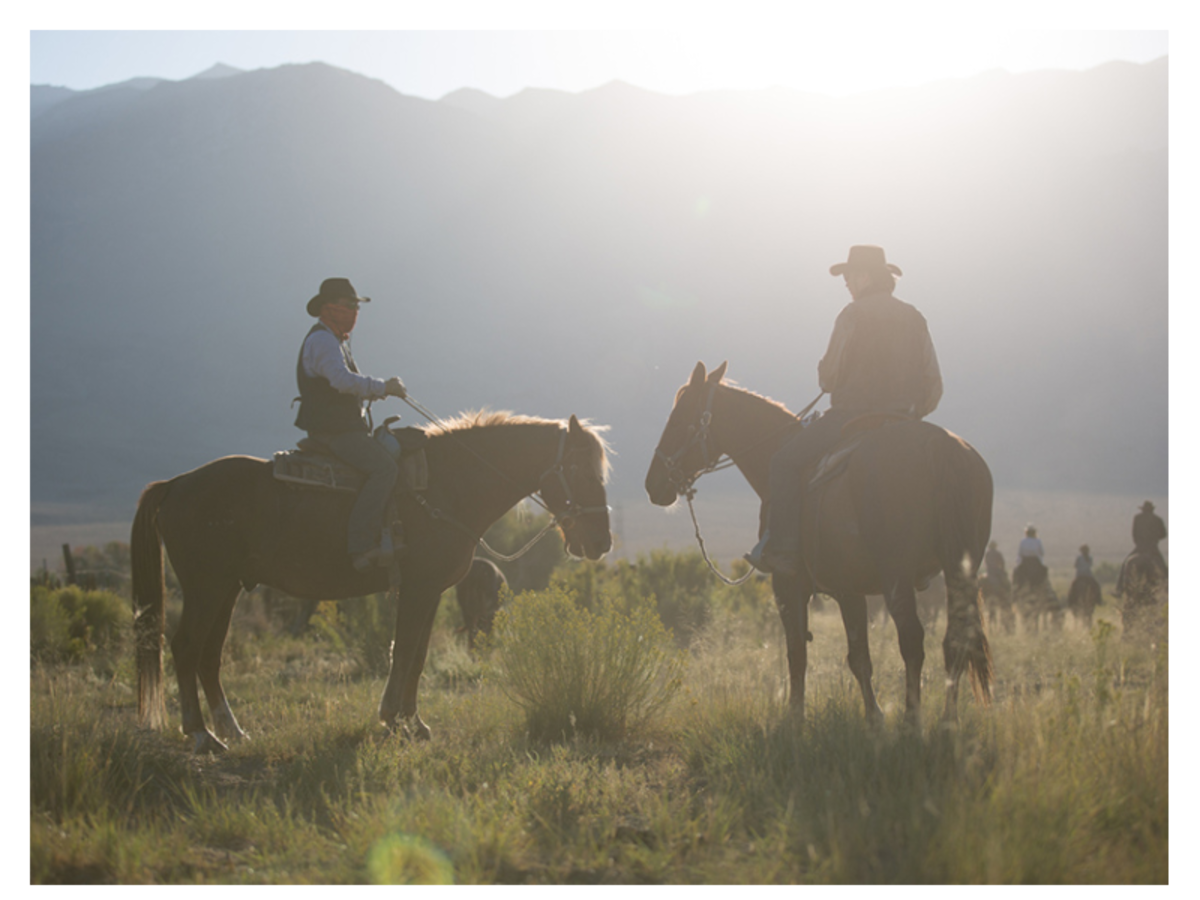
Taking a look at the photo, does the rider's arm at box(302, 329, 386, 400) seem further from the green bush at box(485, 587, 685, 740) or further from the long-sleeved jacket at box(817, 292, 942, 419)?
the long-sleeved jacket at box(817, 292, 942, 419)

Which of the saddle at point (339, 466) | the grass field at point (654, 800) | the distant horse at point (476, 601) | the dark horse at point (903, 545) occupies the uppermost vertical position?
the saddle at point (339, 466)

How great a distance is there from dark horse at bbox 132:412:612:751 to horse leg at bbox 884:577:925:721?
8.32 feet

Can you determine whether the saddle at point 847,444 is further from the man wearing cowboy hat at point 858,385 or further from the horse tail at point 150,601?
the horse tail at point 150,601

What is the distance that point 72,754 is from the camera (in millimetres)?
4906

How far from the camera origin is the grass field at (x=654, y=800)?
3521 mm

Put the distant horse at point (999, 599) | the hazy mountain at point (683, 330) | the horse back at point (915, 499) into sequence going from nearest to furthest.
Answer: the horse back at point (915, 499)
the distant horse at point (999, 599)
the hazy mountain at point (683, 330)

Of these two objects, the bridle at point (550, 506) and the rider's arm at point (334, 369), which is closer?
the rider's arm at point (334, 369)

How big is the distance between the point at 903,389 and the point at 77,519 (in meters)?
99.0

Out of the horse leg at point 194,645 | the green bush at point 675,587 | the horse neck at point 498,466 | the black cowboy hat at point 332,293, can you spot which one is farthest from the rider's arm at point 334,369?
the green bush at point 675,587

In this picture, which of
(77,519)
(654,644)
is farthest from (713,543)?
(654,644)

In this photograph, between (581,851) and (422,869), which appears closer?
(422,869)

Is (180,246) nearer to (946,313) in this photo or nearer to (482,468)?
(946,313)

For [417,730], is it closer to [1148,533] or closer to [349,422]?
[349,422]

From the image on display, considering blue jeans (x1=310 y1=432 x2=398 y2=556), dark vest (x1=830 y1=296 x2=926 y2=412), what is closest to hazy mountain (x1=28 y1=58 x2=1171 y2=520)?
blue jeans (x1=310 y1=432 x2=398 y2=556)
